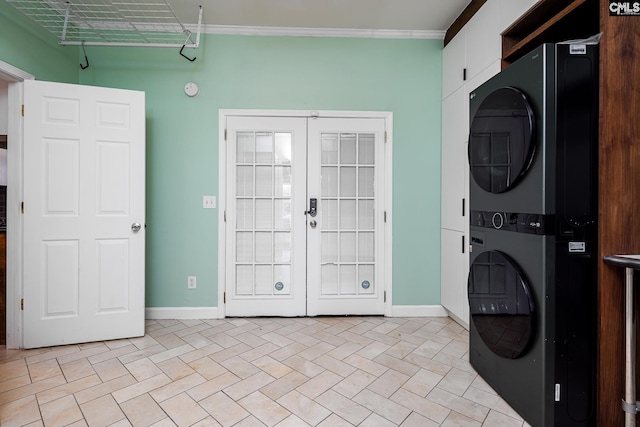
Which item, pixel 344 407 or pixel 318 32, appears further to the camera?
pixel 318 32

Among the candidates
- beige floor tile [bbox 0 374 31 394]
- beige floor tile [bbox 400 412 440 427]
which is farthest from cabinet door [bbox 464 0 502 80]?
beige floor tile [bbox 0 374 31 394]

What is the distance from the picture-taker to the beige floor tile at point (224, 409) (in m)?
1.48

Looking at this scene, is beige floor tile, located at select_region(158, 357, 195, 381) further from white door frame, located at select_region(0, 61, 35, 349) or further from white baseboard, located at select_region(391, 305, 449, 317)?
white baseboard, located at select_region(391, 305, 449, 317)

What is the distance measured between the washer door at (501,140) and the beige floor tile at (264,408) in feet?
5.28

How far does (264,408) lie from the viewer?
1.56 meters

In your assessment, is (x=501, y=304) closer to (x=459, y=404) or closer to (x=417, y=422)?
(x=459, y=404)

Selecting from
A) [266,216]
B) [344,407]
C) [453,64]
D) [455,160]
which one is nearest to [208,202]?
[266,216]

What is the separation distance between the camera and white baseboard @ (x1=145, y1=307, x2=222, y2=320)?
2.78 meters

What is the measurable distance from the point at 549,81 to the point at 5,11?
3.35 m

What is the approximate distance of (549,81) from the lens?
131 cm

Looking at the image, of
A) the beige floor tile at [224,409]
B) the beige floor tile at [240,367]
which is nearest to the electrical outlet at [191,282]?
the beige floor tile at [240,367]

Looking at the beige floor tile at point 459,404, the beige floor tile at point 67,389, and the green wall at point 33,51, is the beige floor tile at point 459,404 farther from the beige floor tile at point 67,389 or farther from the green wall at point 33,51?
the green wall at point 33,51

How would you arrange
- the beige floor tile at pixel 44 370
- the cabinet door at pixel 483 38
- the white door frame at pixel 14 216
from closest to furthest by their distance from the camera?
the beige floor tile at pixel 44 370
the cabinet door at pixel 483 38
the white door frame at pixel 14 216

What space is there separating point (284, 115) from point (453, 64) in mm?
1567
